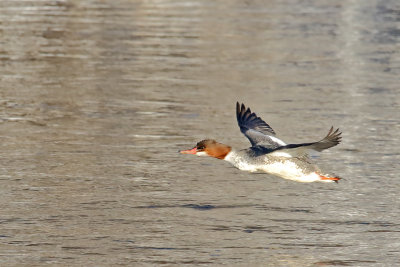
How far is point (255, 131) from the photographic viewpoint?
9352 mm

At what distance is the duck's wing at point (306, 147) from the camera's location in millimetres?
7625

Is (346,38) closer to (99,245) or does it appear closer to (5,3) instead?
(5,3)

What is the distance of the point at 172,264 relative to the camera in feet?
22.2

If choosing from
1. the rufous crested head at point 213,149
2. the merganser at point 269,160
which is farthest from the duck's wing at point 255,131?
the rufous crested head at point 213,149

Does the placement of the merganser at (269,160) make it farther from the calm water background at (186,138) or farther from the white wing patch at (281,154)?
the calm water background at (186,138)

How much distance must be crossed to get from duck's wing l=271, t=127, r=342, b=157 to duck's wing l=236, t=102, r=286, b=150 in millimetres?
541

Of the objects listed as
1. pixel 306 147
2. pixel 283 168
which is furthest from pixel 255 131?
pixel 306 147

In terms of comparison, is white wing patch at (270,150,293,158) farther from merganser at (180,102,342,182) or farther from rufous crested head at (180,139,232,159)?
rufous crested head at (180,139,232,159)

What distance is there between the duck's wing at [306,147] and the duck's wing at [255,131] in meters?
0.54

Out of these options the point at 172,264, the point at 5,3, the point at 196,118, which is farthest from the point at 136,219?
the point at 5,3

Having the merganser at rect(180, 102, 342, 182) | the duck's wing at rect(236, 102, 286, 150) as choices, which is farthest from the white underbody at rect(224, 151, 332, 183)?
the duck's wing at rect(236, 102, 286, 150)

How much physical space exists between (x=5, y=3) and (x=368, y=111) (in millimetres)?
15304

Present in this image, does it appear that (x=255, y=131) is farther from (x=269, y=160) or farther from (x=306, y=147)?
(x=306, y=147)

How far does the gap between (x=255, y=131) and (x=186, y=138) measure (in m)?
1.80
